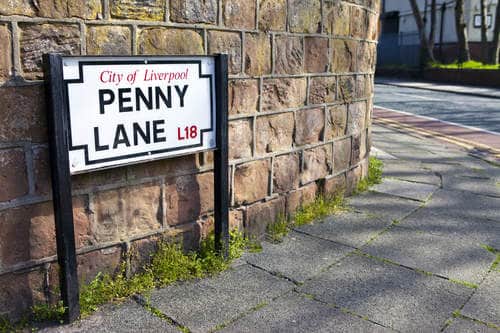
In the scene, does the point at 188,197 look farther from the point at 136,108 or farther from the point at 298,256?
the point at 298,256

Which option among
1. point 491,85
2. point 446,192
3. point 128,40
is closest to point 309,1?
point 128,40

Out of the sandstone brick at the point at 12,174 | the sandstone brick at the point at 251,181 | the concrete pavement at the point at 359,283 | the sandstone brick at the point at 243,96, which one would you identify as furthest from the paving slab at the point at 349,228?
the sandstone brick at the point at 12,174

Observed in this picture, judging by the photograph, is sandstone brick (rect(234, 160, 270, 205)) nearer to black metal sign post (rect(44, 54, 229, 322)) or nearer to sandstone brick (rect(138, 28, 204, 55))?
sandstone brick (rect(138, 28, 204, 55))

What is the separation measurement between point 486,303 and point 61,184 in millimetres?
2418

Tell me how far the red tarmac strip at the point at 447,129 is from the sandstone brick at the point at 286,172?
17.5 feet

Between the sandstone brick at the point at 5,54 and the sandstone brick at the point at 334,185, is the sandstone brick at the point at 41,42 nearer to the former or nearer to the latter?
the sandstone brick at the point at 5,54

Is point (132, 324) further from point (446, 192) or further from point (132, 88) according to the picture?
point (446, 192)

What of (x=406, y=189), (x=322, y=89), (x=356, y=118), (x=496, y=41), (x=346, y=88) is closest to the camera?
(x=322, y=89)

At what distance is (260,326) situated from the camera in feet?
8.38

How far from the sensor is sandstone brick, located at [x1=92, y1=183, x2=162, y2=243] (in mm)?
2773

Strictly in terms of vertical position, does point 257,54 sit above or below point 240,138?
above

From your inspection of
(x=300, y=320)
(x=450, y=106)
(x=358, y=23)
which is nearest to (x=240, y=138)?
(x=300, y=320)

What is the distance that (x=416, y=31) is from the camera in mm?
33281

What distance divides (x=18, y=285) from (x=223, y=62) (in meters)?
1.70
